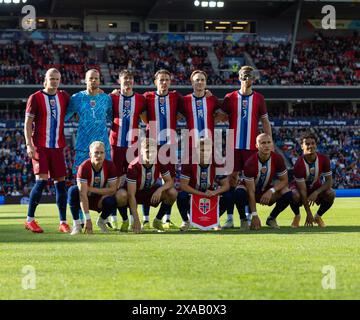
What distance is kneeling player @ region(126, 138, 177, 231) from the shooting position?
9.62 meters

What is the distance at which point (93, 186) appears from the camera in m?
9.52

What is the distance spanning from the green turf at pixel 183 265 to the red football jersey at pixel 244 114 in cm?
173

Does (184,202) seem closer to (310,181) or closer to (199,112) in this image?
(199,112)

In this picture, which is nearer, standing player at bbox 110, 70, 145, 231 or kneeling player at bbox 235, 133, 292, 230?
kneeling player at bbox 235, 133, 292, 230

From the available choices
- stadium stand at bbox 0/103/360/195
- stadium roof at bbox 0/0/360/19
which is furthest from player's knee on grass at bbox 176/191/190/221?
stadium roof at bbox 0/0/360/19

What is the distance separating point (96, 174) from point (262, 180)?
7.03 ft

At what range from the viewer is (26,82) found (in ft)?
118

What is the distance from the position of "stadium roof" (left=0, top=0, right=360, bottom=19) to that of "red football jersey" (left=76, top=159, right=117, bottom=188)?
31971mm

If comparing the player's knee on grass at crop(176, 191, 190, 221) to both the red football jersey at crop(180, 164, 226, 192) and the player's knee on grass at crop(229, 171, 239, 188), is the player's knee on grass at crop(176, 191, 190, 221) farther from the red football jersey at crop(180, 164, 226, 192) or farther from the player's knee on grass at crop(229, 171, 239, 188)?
the player's knee on grass at crop(229, 171, 239, 188)

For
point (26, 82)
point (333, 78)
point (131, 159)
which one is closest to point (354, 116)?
point (333, 78)

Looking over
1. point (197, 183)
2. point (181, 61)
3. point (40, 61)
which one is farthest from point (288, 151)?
point (197, 183)
